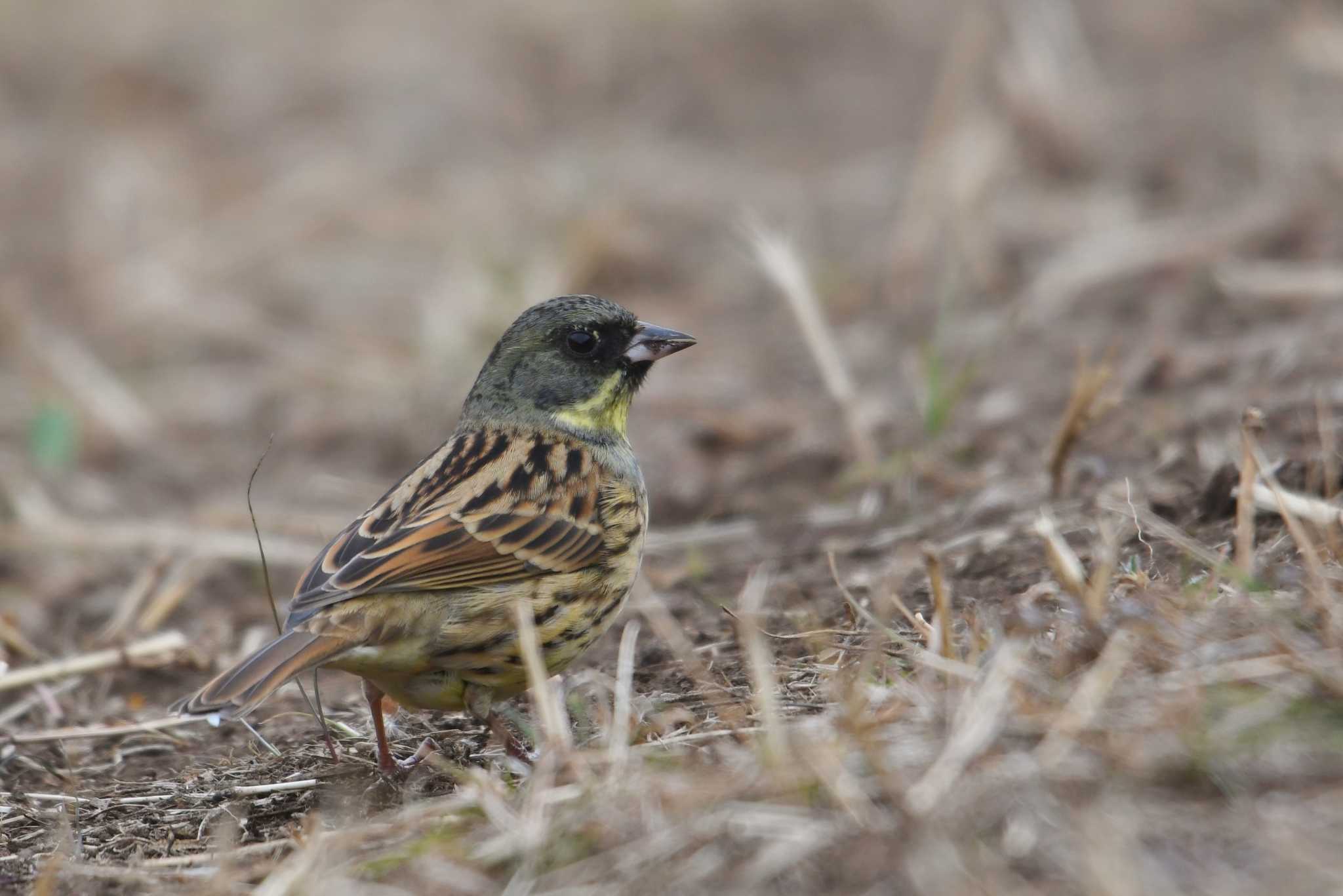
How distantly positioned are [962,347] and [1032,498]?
2.50 metres

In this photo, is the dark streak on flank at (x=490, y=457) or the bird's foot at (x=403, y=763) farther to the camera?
the dark streak on flank at (x=490, y=457)

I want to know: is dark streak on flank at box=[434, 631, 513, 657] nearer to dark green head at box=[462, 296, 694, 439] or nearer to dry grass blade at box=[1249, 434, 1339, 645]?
dark green head at box=[462, 296, 694, 439]

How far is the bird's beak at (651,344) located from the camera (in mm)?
5590

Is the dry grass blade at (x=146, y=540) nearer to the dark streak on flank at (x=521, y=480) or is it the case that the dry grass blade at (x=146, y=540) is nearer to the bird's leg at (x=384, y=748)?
the dark streak on flank at (x=521, y=480)

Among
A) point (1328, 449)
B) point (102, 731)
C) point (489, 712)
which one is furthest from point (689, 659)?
point (1328, 449)

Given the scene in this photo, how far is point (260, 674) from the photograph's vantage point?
13.3ft

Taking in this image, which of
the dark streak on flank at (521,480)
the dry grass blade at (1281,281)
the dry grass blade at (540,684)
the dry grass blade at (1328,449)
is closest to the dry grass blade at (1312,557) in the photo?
the dry grass blade at (1328,449)

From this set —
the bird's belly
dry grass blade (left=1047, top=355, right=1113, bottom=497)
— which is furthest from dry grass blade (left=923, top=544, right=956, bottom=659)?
dry grass blade (left=1047, top=355, right=1113, bottom=497)

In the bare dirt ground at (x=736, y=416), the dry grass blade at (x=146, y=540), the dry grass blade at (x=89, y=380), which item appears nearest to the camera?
the bare dirt ground at (x=736, y=416)

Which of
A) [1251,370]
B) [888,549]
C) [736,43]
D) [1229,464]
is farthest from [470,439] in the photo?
[736,43]

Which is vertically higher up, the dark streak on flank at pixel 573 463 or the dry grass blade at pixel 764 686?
the dark streak on flank at pixel 573 463

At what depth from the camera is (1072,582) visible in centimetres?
381

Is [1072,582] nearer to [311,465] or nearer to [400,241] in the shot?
[311,465]

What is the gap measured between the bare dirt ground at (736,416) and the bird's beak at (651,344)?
2.84ft
